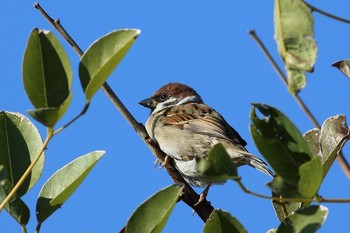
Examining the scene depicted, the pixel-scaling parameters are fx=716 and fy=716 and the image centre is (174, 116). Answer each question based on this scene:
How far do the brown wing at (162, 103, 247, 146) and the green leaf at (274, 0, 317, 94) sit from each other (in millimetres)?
3568

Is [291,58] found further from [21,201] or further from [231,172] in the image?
[21,201]

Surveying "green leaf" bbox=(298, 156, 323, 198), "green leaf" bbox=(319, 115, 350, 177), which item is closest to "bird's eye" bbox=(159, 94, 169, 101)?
"green leaf" bbox=(319, 115, 350, 177)

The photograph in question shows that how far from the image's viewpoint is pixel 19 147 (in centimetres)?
164

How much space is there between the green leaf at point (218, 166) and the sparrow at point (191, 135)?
10.3 ft

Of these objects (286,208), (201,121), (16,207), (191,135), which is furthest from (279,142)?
(201,121)

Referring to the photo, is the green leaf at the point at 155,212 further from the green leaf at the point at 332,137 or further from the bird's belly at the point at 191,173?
the bird's belly at the point at 191,173

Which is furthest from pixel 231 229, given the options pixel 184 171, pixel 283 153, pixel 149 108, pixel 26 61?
pixel 149 108

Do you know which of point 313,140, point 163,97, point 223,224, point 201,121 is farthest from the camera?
point 163,97

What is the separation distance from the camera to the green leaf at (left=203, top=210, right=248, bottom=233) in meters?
1.49

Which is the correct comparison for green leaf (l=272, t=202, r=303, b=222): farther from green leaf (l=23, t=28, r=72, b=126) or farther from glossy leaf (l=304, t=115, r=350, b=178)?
green leaf (l=23, t=28, r=72, b=126)

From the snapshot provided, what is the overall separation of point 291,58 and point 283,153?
0.18 m

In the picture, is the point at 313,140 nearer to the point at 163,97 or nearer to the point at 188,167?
the point at 188,167

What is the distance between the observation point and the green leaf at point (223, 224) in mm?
1488

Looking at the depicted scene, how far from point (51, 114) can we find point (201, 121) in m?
4.11
